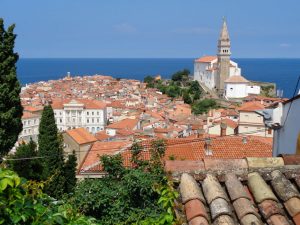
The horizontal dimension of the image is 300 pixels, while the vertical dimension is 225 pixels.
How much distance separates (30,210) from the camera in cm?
254

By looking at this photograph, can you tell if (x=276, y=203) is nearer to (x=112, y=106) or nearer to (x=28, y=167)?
(x=28, y=167)

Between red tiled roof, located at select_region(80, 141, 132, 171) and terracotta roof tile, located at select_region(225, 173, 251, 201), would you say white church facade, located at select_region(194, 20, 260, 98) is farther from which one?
terracotta roof tile, located at select_region(225, 173, 251, 201)

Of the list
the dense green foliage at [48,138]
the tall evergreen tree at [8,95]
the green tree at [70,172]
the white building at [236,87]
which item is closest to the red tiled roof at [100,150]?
the green tree at [70,172]

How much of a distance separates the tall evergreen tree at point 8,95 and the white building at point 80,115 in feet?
183

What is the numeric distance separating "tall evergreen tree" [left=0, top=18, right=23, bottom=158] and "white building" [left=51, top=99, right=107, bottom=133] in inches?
2196

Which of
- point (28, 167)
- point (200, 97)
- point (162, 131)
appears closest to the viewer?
point (28, 167)

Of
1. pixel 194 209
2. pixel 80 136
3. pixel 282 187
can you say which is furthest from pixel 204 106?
pixel 194 209

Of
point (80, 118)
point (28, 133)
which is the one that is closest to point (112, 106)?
point (80, 118)

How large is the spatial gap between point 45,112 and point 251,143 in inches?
435

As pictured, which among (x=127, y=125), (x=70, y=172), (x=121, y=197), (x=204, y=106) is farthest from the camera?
(x=204, y=106)
